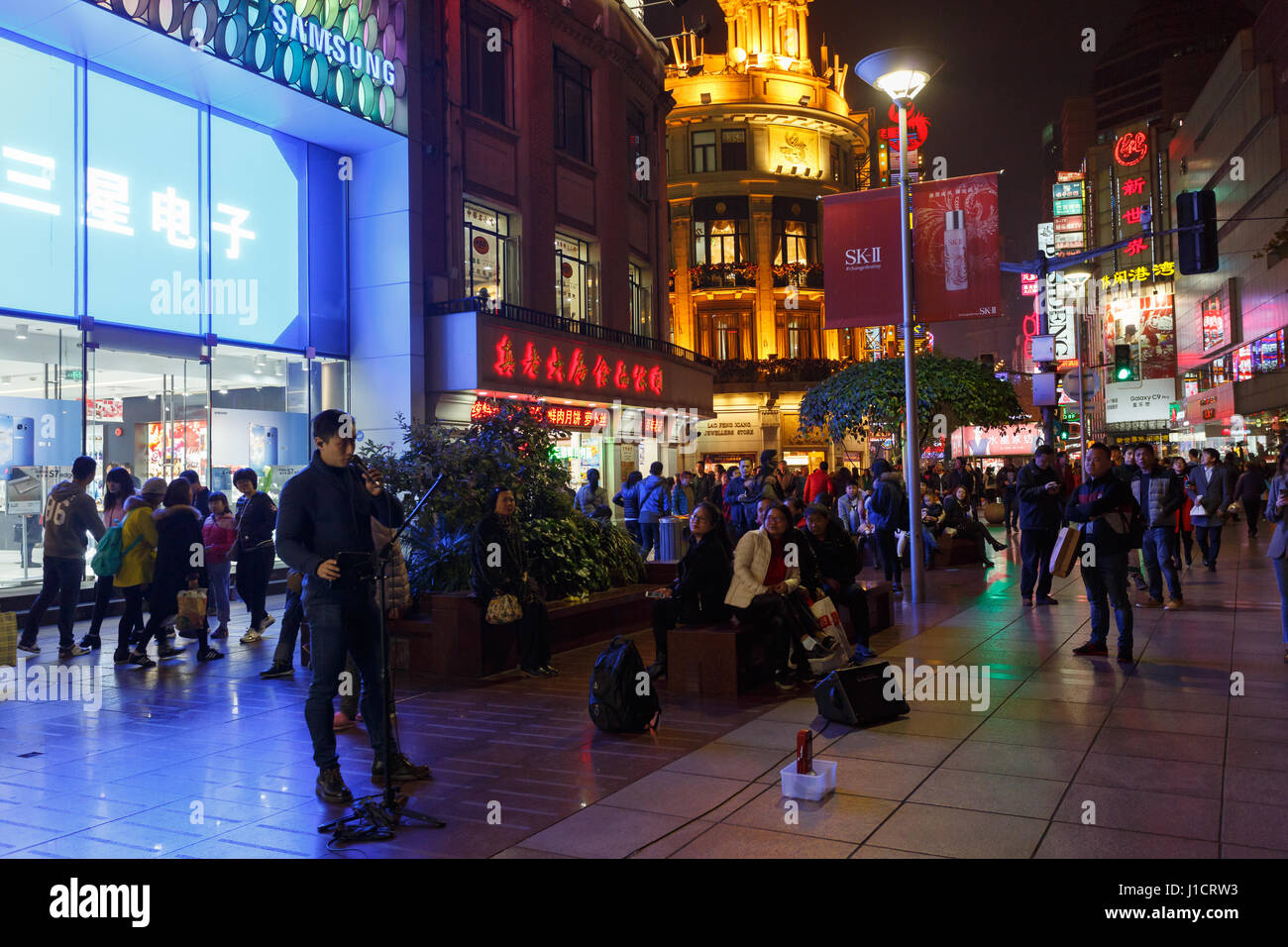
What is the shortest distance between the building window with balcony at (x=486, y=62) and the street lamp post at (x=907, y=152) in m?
11.4

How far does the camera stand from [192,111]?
16.2 meters

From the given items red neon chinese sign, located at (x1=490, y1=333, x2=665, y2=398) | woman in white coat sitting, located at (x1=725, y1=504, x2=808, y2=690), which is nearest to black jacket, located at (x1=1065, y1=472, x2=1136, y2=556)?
woman in white coat sitting, located at (x1=725, y1=504, x2=808, y2=690)

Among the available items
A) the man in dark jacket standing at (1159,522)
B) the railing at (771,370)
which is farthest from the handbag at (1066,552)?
the railing at (771,370)

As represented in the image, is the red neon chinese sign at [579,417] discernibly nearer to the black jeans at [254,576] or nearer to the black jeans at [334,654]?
the black jeans at [254,576]

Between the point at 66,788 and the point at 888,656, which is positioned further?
the point at 888,656

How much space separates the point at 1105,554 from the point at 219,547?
9406 mm

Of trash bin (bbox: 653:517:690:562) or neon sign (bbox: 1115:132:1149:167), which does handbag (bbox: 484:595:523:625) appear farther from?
neon sign (bbox: 1115:132:1149:167)

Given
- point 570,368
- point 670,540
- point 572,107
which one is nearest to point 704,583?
point 670,540

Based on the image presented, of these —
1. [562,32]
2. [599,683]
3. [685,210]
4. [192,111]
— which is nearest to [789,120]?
[685,210]

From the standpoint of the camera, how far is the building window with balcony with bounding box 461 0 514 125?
70.2 feet

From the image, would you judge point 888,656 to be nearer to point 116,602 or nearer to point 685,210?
point 116,602

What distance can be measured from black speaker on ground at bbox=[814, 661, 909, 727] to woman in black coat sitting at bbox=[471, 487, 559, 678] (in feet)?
9.57
